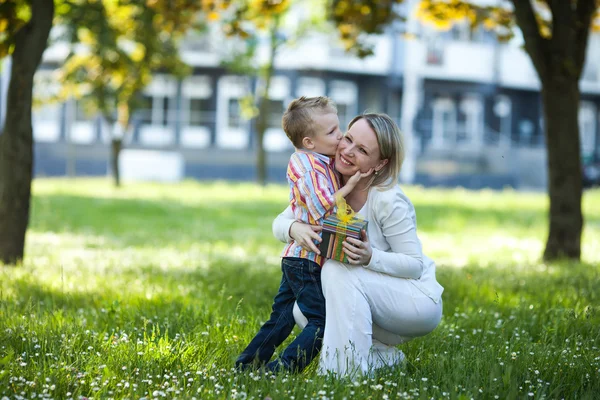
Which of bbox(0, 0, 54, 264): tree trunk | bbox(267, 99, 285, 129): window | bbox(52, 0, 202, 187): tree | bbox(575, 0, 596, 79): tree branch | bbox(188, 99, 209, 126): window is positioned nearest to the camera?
bbox(0, 0, 54, 264): tree trunk

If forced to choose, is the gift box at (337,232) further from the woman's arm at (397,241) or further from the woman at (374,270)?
the woman's arm at (397,241)

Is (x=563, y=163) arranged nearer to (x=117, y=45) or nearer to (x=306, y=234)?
(x=306, y=234)

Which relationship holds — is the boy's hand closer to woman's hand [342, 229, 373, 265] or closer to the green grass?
woman's hand [342, 229, 373, 265]

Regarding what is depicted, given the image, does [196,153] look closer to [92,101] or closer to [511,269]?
[92,101]

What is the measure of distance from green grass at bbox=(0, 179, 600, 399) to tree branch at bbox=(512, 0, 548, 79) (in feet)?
7.73

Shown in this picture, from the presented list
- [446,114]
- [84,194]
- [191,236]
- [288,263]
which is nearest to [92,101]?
[84,194]

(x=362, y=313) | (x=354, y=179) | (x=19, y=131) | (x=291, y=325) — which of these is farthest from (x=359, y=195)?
(x=19, y=131)

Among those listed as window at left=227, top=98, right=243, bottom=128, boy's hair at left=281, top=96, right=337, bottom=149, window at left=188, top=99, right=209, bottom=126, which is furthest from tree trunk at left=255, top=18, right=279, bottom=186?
boy's hair at left=281, top=96, right=337, bottom=149

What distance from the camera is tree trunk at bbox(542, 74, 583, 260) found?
30.6 feet

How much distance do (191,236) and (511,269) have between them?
6.28 m

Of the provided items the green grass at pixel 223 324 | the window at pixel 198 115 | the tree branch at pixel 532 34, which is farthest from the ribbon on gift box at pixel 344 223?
the window at pixel 198 115

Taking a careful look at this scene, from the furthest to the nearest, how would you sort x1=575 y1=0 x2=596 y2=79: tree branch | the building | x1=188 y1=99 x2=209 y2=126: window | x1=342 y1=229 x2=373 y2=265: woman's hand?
1. x1=188 y1=99 x2=209 y2=126: window
2. the building
3. x1=575 y1=0 x2=596 y2=79: tree branch
4. x1=342 y1=229 x2=373 y2=265: woman's hand

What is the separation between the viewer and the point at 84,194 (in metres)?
21.7

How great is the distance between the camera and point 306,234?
404 centimetres
